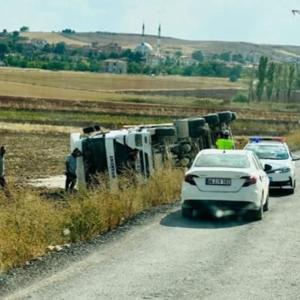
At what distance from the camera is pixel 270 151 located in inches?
1033

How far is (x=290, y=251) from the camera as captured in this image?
13883 millimetres

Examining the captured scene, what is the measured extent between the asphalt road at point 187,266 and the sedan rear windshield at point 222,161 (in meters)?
1.46

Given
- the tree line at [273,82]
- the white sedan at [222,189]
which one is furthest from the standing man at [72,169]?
the tree line at [273,82]

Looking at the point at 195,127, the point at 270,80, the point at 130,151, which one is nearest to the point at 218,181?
the point at 130,151

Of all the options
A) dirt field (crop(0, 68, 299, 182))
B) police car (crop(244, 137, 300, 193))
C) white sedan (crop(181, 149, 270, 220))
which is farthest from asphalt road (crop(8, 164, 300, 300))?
dirt field (crop(0, 68, 299, 182))

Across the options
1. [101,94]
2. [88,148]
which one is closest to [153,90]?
[101,94]

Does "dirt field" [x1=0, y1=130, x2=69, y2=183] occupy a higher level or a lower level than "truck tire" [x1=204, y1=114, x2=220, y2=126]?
lower

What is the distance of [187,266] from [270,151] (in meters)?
14.5

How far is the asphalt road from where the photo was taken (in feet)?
33.6

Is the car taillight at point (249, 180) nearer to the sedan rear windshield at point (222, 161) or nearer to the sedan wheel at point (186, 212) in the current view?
the sedan rear windshield at point (222, 161)

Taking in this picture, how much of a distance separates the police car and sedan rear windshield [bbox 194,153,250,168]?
4.57 metres

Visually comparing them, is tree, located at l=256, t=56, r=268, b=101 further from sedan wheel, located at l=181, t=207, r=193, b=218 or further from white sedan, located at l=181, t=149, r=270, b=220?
white sedan, located at l=181, t=149, r=270, b=220

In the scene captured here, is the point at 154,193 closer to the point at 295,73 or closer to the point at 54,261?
the point at 54,261

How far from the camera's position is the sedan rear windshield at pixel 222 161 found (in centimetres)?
1831
